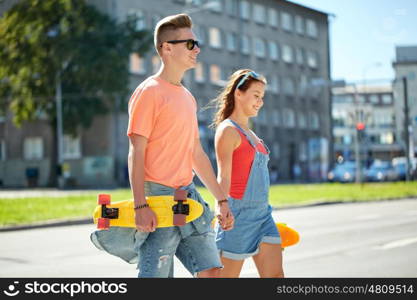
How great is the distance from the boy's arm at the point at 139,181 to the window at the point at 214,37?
55.8 m

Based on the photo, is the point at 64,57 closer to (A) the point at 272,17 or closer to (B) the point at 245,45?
(B) the point at 245,45

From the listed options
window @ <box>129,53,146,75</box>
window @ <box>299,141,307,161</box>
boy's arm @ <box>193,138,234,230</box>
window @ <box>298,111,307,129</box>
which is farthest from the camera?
window @ <box>298,111,307,129</box>

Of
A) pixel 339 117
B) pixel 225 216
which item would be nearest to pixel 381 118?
pixel 339 117

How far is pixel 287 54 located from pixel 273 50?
2342 mm

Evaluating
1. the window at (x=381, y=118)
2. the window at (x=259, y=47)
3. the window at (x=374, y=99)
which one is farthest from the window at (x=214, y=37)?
the window at (x=374, y=99)

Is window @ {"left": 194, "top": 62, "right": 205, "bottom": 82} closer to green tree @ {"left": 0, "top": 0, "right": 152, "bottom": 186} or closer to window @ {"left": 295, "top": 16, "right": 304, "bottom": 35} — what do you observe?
green tree @ {"left": 0, "top": 0, "right": 152, "bottom": 186}

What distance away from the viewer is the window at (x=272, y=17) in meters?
67.0

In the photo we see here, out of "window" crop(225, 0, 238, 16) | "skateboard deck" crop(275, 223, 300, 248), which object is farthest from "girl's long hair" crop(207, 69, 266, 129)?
"window" crop(225, 0, 238, 16)

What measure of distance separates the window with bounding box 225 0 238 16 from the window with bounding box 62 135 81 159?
54.9 feet

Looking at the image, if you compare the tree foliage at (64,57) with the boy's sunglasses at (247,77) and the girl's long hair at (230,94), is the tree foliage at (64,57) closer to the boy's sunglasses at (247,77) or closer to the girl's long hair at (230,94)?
the girl's long hair at (230,94)

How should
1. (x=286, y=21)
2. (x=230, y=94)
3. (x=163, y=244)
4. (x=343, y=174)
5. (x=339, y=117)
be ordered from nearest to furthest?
(x=163, y=244) → (x=230, y=94) → (x=343, y=174) → (x=286, y=21) → (x=339, y=117)

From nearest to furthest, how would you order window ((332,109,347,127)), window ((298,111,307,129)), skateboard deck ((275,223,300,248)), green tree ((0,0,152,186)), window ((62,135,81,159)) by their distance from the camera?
skateboard deck ((275,223,300,248)) → green tree ((0,0,152,186)) → window ((62,135,81,159)) → window ((298,111,307,129)) → window ((332,109,347,127))

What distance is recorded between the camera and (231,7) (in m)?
62.1

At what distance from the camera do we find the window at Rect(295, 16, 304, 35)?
70562 millimetres
